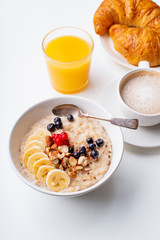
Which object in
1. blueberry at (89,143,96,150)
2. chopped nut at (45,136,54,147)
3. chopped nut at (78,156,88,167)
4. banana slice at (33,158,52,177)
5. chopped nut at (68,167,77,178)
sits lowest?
chopped nut at (68,167,77,178)

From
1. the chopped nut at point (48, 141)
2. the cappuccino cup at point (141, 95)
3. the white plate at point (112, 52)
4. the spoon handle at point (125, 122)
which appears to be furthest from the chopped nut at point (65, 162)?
the white plate at point (112, 52)

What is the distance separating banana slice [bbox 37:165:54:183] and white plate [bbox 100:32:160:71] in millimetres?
892

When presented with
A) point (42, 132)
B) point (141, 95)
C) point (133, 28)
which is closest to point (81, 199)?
point (42, 132)

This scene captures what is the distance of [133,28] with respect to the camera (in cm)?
191

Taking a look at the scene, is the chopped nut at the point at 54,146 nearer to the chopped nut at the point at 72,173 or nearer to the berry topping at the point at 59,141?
the berry topping at the point at 59,141

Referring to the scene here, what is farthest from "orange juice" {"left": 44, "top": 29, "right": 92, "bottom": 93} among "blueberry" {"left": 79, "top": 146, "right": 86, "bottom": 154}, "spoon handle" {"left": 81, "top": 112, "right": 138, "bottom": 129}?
"blueberry" {"left": 79, "top": 146, "right": 86, "bottom": 154}

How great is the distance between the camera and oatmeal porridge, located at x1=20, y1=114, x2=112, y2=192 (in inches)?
47.7

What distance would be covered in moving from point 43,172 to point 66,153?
15 cm

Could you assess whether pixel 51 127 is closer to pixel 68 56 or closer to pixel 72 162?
pixel 72 162

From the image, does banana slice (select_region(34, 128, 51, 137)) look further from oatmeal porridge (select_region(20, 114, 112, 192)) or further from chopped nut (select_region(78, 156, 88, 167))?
chopped nut (select_region(78, 156, 88, 167))

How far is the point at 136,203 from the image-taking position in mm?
1322

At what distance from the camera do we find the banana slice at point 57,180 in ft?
3.90

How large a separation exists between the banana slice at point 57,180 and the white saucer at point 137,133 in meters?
0.40

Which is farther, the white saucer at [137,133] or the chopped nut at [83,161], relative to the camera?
the white saucer at [137,133]
